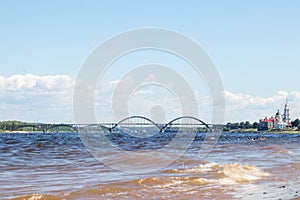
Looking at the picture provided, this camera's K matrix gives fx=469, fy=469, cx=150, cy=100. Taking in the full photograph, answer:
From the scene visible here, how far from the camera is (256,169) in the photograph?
26688mm

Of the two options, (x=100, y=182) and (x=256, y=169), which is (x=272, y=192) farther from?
(x=256, y=169)

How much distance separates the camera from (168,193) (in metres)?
17.8

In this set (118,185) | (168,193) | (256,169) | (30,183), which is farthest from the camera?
(256,169)

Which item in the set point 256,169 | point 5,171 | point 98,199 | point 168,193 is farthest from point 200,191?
point 5,171

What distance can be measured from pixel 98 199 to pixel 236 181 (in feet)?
24.5

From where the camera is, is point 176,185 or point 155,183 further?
point 155,183

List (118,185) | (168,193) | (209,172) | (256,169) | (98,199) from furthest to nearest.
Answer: (256,169)
(209,172)
(118,185)
(168,193)
(98,199)

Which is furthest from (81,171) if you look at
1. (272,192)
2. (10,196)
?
(272,192)

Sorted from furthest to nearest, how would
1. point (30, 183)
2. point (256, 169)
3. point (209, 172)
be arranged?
1. point (256, 169)
2. point (209, 172)
3. point (30, 183)

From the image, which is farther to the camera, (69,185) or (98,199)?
(69,185)

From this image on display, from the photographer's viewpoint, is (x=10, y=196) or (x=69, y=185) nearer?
(x=10, y=196)

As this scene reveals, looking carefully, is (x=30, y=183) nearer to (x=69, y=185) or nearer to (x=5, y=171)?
(x=69, y=185)

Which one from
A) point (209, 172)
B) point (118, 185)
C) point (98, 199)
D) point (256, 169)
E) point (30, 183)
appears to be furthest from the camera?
point (256, 169)

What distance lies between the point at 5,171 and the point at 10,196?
32.6 ft
